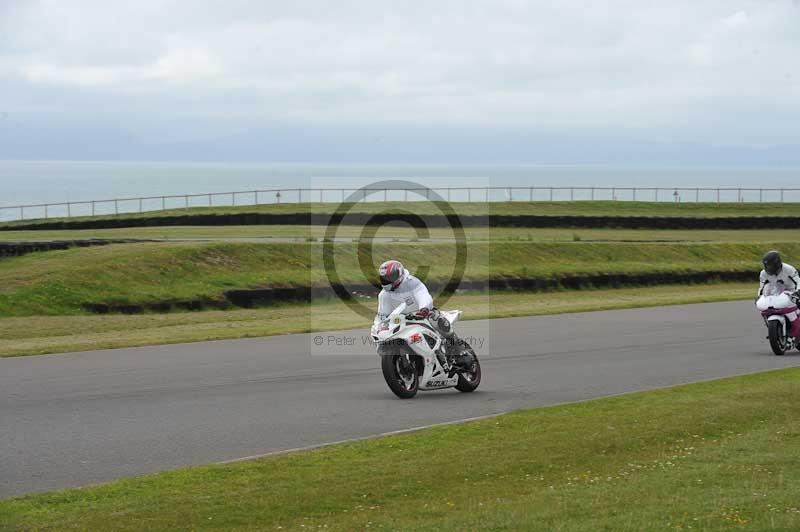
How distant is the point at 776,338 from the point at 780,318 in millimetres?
396

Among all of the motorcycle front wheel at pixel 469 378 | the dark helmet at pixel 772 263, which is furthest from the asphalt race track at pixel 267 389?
the dark helmet at pixel 772 263

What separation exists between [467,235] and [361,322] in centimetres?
2182

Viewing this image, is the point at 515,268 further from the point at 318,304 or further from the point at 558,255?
the point at 318,304

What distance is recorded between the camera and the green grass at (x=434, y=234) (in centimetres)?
4347

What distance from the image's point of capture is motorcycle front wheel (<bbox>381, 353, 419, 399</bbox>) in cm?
1520

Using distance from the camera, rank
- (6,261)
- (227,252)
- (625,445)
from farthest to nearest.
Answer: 1. (227,252)
2. (6,261)
3. (625,445)

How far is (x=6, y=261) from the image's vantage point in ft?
104

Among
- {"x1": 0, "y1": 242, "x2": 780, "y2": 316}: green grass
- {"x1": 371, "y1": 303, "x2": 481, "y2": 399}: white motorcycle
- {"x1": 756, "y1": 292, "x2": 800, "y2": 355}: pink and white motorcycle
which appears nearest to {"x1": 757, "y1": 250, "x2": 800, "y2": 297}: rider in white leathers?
{"x1": 756, "y1": 292, "x2": 800, "y2": 355}: pink and white motorcycle

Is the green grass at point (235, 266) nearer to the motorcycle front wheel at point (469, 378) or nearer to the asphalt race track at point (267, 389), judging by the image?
the asphalt race track at point (267, 389)

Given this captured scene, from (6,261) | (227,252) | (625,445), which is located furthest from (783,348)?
(6,261)

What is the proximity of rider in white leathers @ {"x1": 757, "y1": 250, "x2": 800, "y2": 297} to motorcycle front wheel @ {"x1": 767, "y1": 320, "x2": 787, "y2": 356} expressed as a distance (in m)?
0.56

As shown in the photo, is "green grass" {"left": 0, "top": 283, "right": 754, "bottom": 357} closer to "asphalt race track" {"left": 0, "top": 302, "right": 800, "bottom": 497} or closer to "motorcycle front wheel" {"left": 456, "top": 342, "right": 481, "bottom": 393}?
"asphalt race track" {"left": 0, "top": 302, "right": 800, "bottom": 497}

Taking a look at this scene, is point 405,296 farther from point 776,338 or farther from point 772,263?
point 772,263

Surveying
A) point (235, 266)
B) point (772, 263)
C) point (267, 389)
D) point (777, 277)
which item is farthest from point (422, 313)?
point (235, 266)
